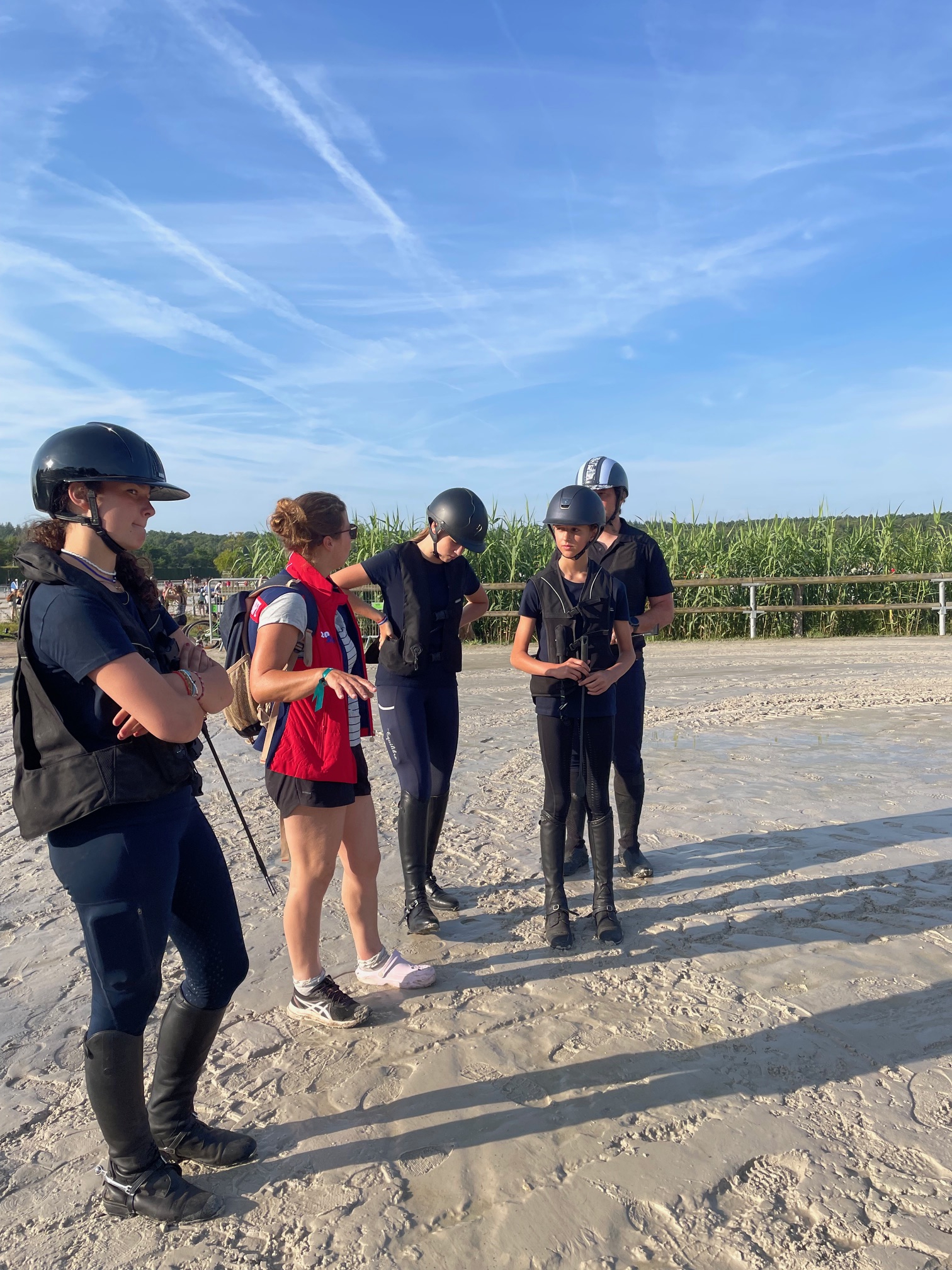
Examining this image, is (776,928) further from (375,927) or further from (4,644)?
(4,644)

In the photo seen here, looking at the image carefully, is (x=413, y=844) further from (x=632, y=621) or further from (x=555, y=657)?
(x=632, y=621)

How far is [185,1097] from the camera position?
2.45m

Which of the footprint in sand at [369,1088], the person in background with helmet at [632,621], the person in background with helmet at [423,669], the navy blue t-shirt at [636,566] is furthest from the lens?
the navy blue t-shirt at [636,566]

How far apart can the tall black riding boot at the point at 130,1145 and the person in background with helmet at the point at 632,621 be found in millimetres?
2733

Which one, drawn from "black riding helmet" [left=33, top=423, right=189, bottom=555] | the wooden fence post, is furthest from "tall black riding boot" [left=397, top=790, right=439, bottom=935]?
the wooden fence post

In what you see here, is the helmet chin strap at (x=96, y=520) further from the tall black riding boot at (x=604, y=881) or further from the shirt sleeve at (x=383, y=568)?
the tall black riding boot at (x=604, y=881)

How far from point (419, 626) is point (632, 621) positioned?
119 cm

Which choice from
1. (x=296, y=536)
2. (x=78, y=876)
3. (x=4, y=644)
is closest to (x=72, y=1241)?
(x=78, y=876)

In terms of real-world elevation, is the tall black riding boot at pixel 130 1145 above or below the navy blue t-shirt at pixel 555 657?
below

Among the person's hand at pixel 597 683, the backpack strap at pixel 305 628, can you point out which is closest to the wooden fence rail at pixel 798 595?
the person's hand at pixel 597 683

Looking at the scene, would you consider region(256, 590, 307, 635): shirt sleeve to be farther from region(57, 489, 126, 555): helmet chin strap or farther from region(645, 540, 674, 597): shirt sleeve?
region(645, 540, 674, 597): shirt sleeve

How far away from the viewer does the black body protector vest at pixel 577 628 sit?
156 inches

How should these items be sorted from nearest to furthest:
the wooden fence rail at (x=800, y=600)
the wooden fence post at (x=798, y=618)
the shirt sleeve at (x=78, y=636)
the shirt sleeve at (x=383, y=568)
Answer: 1. the shirt sleeve at (x=78, y=636)
2. the shirt sleeve at (x=383, y=568)
3. the wooden fence rail at (x=800, y=600)
4. the wooden fence post at (x=798, y=618)

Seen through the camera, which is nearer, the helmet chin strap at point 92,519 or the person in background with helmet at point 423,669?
the helmet chin strap at point 92,519
